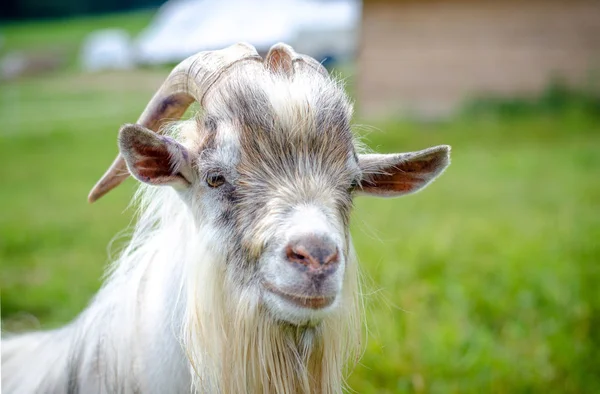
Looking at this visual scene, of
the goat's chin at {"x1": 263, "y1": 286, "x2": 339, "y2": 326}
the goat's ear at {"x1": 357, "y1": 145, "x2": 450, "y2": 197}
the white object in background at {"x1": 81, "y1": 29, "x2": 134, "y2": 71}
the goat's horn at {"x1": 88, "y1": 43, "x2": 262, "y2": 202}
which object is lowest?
the white object in background at {"x1": 81, "y1": 29, "x2": 134, "y2": 71}

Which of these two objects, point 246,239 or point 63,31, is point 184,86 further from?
point 63,31

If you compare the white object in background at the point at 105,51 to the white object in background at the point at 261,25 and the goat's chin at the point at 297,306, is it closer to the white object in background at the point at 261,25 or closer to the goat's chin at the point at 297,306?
the white object in background at the point at 261,25

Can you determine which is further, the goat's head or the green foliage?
the green foliage

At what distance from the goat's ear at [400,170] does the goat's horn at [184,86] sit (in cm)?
64

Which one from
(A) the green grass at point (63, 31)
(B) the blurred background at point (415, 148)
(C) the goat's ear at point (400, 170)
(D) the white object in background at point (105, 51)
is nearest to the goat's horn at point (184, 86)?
(B) the blurred background at point (415, 148)

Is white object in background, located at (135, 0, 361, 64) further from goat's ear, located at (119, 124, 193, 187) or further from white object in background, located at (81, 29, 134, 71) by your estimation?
goat's ear, located at (119, 124, 193, 187)

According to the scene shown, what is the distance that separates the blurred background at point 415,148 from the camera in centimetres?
452

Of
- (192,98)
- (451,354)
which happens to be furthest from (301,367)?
(451,354)

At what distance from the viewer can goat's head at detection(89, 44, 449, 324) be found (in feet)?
7.83

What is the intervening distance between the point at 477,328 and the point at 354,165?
2.44m

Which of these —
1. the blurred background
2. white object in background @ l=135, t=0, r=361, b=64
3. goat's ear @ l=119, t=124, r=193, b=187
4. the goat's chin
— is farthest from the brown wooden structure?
the goat's chin

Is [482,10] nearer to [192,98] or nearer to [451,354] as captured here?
[451,354]

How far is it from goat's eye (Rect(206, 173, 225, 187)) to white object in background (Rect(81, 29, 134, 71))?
18054 mm

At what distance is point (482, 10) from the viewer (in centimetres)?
1675
